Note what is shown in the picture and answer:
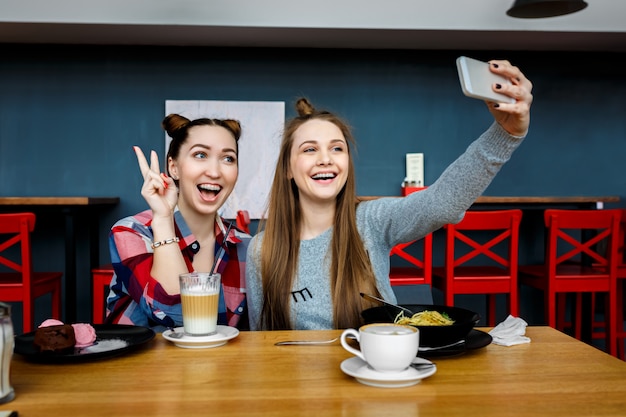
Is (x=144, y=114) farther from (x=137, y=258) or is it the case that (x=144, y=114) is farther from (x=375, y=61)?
(x=137, y=258)

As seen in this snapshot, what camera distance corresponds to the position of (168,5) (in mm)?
3689

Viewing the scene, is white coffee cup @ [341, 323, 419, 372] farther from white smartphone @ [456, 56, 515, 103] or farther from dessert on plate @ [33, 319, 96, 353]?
dessert on plate @ [33, 319, 96, 353]

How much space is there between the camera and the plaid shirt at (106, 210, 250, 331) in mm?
1495

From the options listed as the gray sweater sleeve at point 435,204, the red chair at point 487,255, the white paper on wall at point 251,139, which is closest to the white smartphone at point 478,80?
the gray sweater sleeve at point 435,204

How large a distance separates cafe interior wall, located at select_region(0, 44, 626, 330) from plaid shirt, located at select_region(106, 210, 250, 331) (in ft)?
8.11

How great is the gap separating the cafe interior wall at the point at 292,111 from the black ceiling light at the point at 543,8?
0.96 metres

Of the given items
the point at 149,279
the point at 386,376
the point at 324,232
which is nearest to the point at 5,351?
the point at 386,376

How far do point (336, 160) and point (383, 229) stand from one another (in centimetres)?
23

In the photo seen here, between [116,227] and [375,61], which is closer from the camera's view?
[116,227]

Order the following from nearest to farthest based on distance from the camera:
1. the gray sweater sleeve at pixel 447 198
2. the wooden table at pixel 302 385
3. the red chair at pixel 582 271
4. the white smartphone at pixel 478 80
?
the wooden table at pixel 302 385 → the white smartphone at pixel 478 80 → the gray sweater sleeve at pixel 447 198 → the red chair at pixel 582 271

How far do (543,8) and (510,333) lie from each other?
268cm

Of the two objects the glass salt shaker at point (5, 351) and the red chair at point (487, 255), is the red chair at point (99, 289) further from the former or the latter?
the glass salt shaker at point (5, 351)

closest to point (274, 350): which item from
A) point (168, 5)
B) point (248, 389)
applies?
point (248, 389)

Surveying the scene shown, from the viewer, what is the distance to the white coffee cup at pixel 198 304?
3.90 ft
